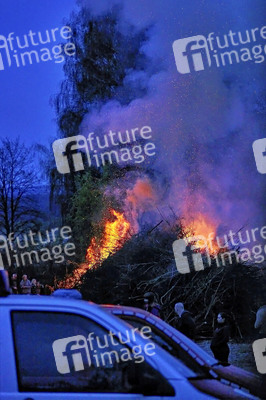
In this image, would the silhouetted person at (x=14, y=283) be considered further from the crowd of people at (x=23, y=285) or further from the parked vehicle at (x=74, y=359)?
the parked vehicle at (x=74, y=359)

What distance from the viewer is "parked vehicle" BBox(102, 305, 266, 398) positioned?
336 centimetres

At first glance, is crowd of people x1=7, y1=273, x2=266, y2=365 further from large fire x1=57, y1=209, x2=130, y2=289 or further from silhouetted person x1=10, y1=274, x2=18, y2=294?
large fire x1=57, y1=209, x2=130, y2=289

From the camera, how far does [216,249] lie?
24.3ft

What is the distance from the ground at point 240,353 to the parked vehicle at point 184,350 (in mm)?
2570

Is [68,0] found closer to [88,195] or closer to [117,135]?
[117,135]

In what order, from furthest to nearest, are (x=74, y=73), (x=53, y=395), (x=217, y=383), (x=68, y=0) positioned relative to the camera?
(x=74, y=73) < (x=68, y=0) < (x=217, y=383) < (x=53, y=395)

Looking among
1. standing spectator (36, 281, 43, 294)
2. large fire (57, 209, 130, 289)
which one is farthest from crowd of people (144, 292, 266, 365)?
standing spectator (36, 281, 43, 294)

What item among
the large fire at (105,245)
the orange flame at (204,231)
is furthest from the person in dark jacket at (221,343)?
the large fire at (105,245)

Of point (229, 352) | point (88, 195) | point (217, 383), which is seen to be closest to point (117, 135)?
point (88, 195)

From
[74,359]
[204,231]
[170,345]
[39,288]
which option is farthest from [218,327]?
[74,359]

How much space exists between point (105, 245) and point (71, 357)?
456 cm

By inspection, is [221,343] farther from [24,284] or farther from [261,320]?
[24,284]

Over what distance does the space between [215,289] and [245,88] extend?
2.50m

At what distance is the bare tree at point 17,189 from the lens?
7.03 meters
